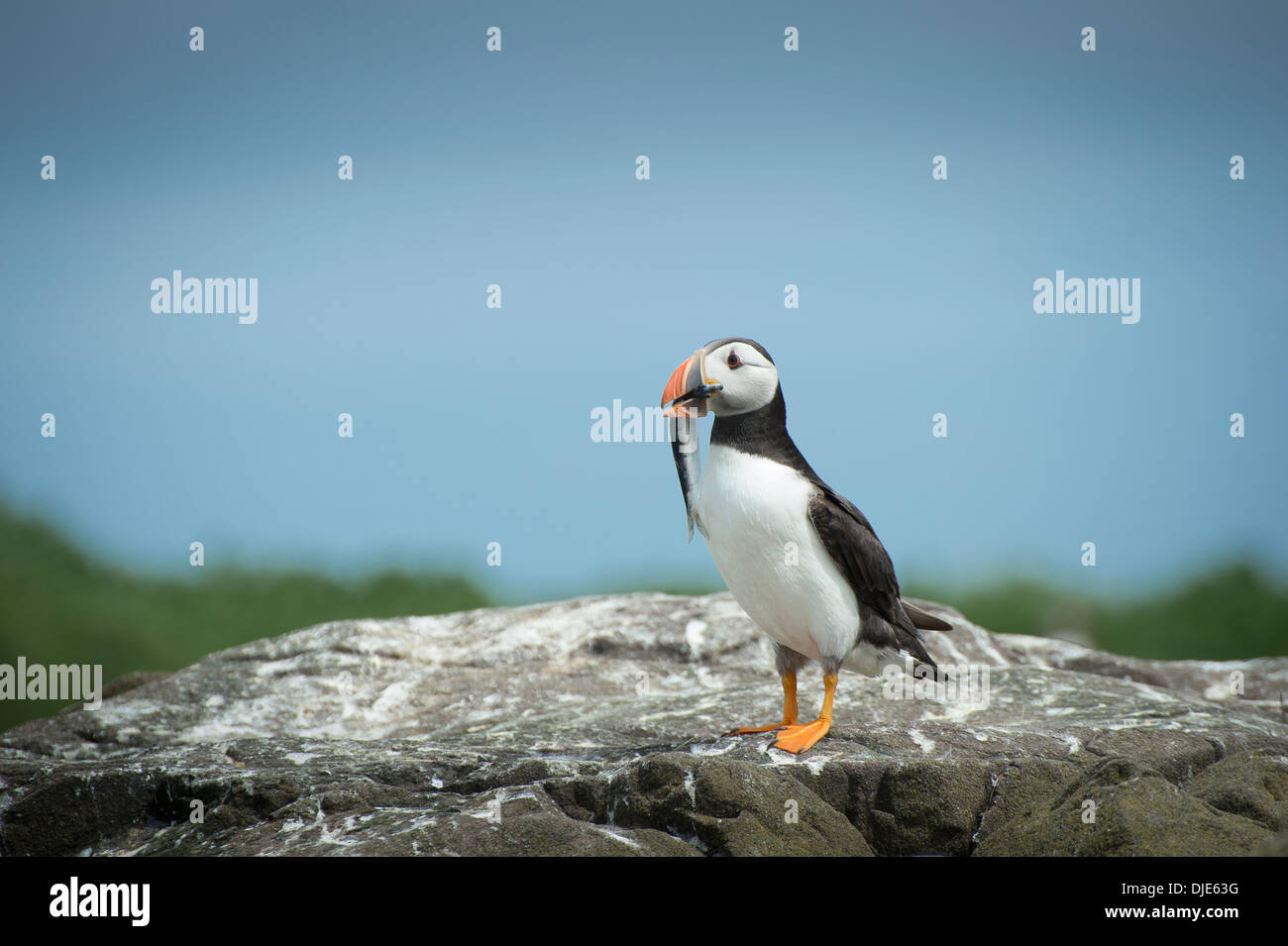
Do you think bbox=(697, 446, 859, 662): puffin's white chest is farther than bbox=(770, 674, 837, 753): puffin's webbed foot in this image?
Yes

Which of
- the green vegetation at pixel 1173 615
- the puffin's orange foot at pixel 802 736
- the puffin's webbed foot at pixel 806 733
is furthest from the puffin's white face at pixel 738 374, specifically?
the green vegetation at pixel 1173 615

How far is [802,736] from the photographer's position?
19.8 ft

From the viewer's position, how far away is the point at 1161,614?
18156 mm

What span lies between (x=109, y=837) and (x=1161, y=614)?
637 inches

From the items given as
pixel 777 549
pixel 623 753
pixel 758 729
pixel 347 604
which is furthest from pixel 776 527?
pixel 347 604

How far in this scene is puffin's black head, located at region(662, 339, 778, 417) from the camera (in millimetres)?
6016

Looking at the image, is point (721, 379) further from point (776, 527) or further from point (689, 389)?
point (776, 527)

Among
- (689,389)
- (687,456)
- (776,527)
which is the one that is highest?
(689,389)

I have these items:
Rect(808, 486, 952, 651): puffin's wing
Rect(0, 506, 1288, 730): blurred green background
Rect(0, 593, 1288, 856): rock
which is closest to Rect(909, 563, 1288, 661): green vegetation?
Rect(0, 506, 1288, 730): blurred green background

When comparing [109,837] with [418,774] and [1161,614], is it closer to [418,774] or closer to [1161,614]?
[418,774]

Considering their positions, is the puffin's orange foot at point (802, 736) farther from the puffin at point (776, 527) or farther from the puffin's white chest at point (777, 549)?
the puffin's white chest at point (777, 549)

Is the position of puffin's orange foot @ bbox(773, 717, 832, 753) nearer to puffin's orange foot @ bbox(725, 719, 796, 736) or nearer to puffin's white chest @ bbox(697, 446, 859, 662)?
puffin's orange foot @ bbox(725, 719, 796, 736)

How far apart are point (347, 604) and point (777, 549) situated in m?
12.7

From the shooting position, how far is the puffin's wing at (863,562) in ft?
20.0
